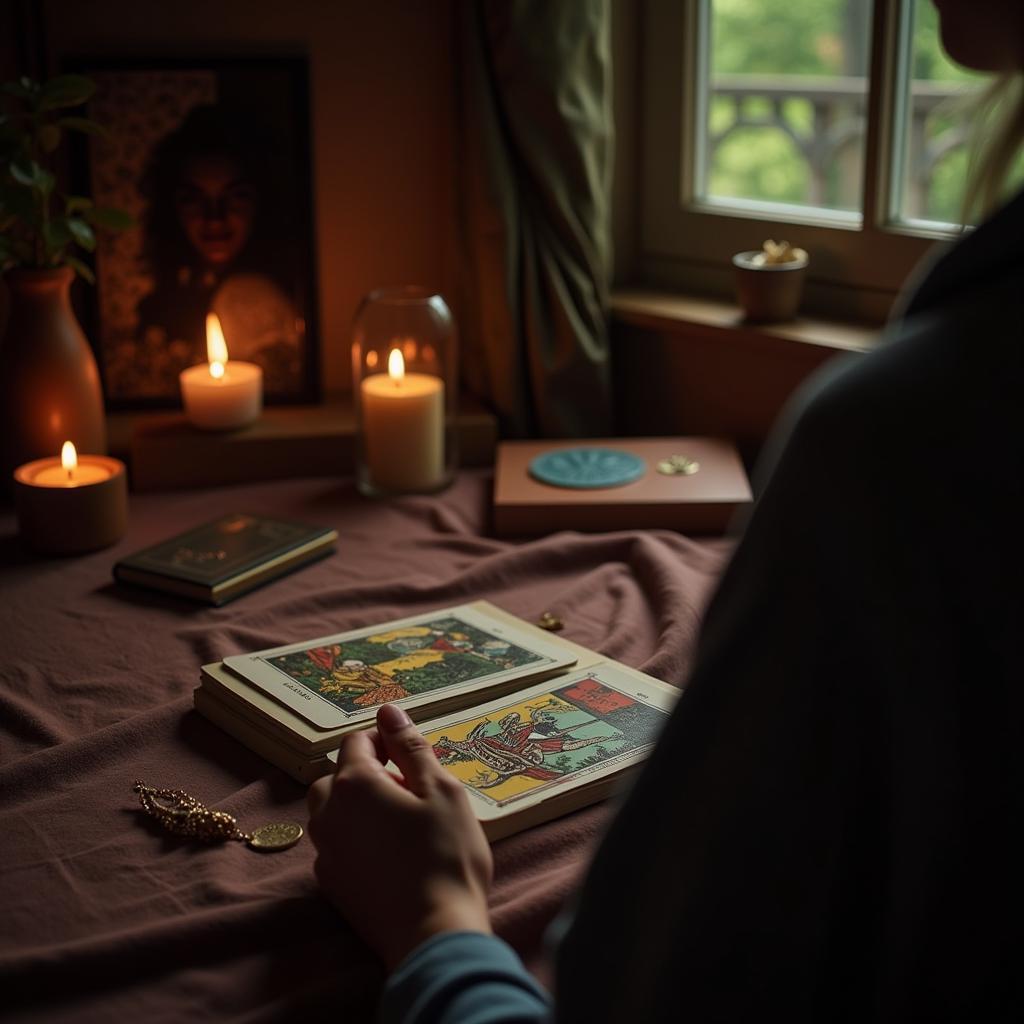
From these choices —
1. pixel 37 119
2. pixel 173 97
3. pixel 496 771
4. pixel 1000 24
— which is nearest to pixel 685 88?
pixel 173 97

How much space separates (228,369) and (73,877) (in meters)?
0.95

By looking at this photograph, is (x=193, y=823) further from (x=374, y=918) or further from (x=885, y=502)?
(x=885, y=502)

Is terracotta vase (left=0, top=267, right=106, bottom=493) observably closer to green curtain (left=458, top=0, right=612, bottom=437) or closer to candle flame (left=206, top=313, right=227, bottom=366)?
candle flame (left=206, top=313, right=227, bottom=366)

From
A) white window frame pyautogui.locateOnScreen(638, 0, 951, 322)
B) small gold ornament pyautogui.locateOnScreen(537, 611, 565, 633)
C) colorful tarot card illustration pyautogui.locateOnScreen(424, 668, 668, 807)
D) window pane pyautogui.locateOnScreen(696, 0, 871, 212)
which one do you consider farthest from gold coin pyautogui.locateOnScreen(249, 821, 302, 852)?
window pane pyautogui.locateOnScreen(696, 0, 871, 212)

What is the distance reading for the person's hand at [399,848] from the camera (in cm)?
71

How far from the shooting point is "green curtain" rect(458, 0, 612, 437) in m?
1.64

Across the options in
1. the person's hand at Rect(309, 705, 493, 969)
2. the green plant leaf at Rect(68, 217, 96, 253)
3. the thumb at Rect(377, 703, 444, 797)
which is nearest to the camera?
the person's hand at Rect(309, 705, 493, 969)

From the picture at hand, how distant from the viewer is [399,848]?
0.75 meters

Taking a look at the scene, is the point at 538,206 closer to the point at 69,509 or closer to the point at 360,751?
the point at 69,509

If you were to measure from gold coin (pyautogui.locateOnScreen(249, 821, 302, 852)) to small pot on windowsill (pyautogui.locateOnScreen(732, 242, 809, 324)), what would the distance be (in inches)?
40.2

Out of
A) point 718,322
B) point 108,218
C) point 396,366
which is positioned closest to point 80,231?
point 108,218

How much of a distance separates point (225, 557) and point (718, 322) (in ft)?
2.45

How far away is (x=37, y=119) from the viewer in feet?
4.69

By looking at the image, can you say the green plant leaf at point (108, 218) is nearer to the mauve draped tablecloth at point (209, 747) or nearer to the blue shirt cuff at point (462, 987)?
the mauve draped tablecloth at point (209, 747)
